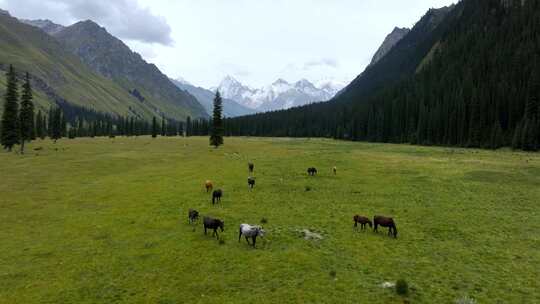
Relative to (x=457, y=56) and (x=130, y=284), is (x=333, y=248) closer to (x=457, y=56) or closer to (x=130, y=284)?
(x=130, y=284)

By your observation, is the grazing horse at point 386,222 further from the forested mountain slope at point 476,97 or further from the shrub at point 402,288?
the forested mountain slope at point 476,97

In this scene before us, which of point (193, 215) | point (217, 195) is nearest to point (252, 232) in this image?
point (193, 215)

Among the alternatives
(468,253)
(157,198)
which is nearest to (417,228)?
(468,253)

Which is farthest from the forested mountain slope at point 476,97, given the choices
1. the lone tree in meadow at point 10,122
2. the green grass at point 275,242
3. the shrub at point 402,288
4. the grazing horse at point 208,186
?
the lone tree in meadow at point 10,122

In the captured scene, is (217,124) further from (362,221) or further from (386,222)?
(386,222)

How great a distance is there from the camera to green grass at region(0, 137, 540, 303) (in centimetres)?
1719

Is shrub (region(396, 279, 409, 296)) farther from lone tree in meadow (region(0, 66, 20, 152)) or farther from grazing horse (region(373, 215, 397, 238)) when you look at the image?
lone tree in meadow (region(0, 66, 20, 152))

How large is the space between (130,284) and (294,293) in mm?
9050

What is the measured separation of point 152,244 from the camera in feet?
78.6

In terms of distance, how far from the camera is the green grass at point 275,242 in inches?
677

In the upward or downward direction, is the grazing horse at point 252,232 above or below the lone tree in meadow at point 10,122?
below

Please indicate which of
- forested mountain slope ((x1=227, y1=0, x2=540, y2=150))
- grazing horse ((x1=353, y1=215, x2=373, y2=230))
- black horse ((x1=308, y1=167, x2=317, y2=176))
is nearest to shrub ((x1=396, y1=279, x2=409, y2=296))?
grazing horse ((x1=353, y1=215, x2=373, y2=230))

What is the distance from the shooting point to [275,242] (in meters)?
23.4

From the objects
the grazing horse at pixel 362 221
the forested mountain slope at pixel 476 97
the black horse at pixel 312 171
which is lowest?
the grazing horse at pixel 362 221
